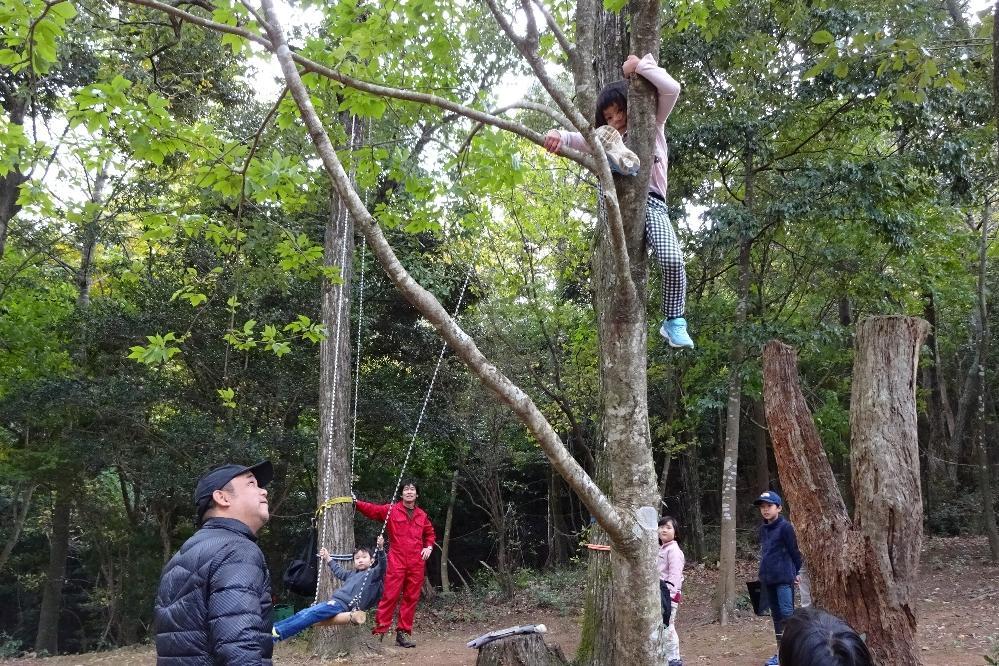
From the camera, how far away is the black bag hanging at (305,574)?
457 centimetres

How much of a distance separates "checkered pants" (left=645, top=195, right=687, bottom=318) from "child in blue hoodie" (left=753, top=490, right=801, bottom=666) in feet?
10.3

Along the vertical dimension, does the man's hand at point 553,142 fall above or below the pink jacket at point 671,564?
above

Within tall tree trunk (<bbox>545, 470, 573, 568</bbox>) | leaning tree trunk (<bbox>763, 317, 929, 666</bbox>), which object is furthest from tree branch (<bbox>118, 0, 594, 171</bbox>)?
tall tree trunk (<bbox>545, 470, 573, 568</bbox>)

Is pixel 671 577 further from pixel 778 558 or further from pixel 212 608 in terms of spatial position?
pixel 212 608

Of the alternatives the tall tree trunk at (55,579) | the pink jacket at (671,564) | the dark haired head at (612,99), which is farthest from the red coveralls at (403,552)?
the tall tree trunk at (55,579)

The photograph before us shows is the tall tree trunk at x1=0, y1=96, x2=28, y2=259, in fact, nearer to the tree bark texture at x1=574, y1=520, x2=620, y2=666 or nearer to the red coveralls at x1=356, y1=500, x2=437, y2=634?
the red coveralls at x1=356, y1=500, x2=437, y2=634

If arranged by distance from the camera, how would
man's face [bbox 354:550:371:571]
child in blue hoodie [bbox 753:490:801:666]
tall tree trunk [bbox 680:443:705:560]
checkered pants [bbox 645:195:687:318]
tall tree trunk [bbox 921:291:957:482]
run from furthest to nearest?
tall tree trunk [bbox 921:291:957:482], tall tree trunk [bbox 680:443:705:560], child in blue hoodie [bbox 753:490:801:666], man's face [bbox 354:550:371:571], checkered pants [bbox 645:195:687:318]

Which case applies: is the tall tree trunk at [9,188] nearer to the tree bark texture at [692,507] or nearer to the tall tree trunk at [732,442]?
the tall tree trunk at [732,442]

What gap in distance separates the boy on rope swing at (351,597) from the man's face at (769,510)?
3.03 meters

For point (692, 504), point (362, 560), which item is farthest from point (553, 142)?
point (692, 504)

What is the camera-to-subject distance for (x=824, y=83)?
29.7ft

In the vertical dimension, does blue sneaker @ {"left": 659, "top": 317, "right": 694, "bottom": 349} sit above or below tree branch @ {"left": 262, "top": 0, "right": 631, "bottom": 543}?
above

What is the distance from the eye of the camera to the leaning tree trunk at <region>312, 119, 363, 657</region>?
27.5 feet

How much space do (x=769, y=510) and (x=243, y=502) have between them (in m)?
4.73
